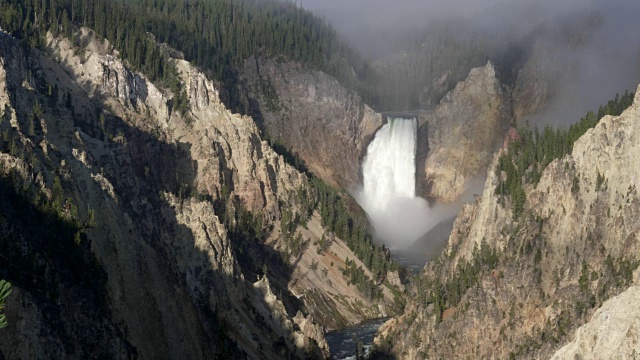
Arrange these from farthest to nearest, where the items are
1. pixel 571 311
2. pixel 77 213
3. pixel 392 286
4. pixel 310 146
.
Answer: pixel 310 146
pixel 392 286
pixel 571 311
pixel 77 213

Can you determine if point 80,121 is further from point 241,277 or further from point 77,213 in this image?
point 77,213

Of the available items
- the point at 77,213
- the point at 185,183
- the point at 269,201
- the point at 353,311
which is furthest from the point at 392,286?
the point at 77,213

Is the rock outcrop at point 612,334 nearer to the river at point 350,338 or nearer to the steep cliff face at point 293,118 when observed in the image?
the river at point 350,338

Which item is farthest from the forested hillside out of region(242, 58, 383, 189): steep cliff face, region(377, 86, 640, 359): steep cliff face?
region(377, 86, 640, 359): steep cliff face

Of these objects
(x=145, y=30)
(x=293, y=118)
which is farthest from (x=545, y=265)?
(x=293, y=118)

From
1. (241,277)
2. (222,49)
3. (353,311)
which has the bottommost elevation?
(353,311)

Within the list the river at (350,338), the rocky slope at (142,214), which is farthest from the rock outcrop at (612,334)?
the river at (350,338)
